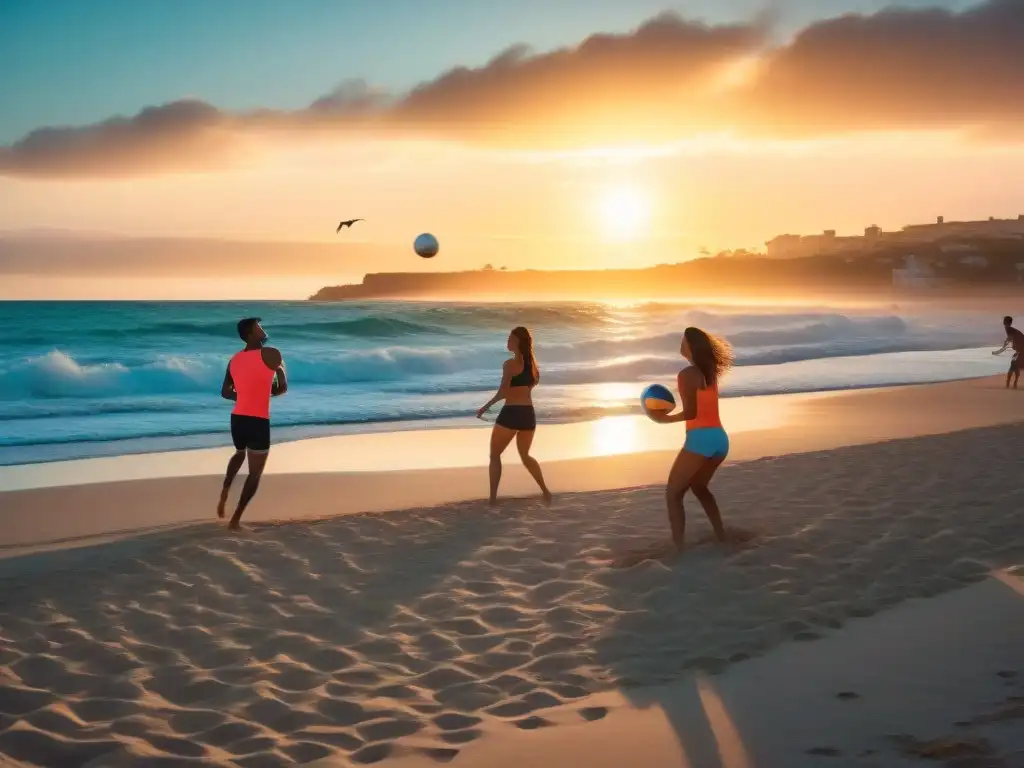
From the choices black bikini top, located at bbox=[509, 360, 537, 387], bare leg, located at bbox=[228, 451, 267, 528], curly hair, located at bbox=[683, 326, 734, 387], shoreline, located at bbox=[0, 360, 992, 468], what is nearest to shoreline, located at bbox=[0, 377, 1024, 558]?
shoreline, located at bbox=[0, 360, 992, 468]

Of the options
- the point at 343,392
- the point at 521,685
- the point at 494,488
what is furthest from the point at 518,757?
the point at 343,392

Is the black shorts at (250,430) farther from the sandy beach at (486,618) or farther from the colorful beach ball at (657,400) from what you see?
the colorful beach ball at (657,400)

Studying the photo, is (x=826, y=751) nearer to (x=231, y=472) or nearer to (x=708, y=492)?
(x=708, y=492)

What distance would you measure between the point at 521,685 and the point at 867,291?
107m

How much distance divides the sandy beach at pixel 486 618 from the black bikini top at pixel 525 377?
113 centimetres

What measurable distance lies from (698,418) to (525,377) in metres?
2.53

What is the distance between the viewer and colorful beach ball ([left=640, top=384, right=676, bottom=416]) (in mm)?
7117

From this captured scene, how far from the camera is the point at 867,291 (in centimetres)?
10388

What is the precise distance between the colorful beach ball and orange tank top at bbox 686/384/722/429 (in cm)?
35

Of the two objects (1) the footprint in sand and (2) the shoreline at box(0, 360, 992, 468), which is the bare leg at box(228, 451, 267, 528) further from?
(1) the footprint in sand

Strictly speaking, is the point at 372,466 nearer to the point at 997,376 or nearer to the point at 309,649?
the point at 309,649

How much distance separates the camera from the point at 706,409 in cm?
676

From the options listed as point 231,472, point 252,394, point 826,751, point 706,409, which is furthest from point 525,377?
point 826,751

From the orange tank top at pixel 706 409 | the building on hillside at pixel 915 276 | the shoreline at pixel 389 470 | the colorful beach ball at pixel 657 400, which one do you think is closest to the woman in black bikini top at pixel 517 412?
the shoreline at pixel 389 470
